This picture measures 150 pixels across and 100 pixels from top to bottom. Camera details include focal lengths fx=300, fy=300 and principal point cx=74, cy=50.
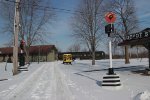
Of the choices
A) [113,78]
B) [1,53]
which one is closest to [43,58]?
[1,53]

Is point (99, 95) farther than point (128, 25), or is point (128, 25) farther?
point (128, 25)

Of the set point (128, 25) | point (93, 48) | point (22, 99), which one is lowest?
point (22, 99)

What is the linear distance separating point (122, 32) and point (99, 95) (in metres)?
41.2

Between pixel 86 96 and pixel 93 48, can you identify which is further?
pixel 93 48

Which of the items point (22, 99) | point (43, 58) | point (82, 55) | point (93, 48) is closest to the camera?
point (22, 99)

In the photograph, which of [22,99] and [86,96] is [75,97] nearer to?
[86,96]

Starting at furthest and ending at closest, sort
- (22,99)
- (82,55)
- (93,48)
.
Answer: (82,55) → (93,48) → (22,99)


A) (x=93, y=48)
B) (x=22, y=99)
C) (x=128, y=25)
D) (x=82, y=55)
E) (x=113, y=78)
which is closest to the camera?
(x=22, y=99)

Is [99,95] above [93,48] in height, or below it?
below

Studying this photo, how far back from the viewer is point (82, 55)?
114 metres

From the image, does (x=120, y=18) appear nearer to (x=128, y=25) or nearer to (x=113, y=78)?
(x=128, y=25)

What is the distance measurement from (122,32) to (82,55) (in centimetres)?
6257

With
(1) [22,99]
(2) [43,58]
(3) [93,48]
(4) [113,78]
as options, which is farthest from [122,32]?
(2) [43,58]

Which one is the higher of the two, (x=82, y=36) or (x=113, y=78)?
(x=82, y=36)
